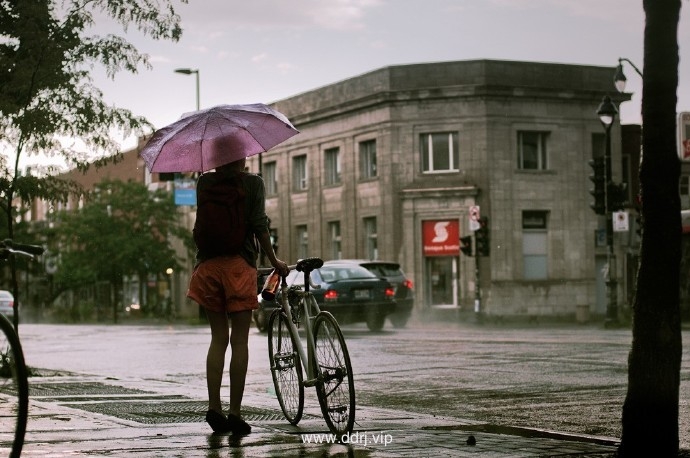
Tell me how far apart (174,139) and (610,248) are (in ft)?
86.3

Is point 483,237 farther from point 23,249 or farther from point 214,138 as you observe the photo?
point 23,249

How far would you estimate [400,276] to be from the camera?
30.8m

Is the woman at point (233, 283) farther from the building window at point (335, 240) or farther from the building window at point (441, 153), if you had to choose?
the building window at point (335, 240)

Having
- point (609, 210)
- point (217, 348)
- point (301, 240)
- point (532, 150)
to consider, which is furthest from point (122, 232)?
point (217, 348)

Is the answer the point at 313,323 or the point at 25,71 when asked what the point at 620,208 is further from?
the point at 313,323

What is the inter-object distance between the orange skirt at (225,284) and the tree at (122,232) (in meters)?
50.9

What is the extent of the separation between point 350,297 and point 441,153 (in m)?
20.6

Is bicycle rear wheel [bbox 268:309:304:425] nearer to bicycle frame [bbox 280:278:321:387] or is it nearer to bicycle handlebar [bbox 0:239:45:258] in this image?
bicycle frame [bbox 280:278:321:387]

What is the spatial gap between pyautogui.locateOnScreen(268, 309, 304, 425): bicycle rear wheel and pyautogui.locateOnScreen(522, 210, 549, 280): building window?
38.0 metres

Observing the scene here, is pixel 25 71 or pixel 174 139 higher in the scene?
pixel 25 71

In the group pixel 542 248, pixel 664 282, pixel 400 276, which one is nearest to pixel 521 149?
pixel 542 248

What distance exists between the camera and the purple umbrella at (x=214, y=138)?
315 inches

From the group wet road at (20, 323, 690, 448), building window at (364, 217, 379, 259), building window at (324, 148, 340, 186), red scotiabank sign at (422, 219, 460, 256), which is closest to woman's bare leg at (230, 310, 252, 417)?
wet road at (20, 323, 690, 448)

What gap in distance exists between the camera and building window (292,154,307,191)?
53.2m
